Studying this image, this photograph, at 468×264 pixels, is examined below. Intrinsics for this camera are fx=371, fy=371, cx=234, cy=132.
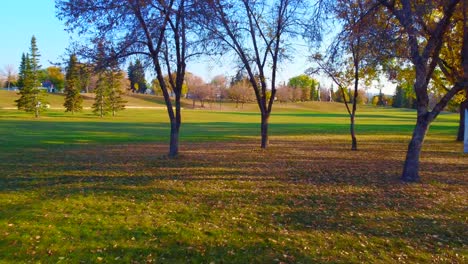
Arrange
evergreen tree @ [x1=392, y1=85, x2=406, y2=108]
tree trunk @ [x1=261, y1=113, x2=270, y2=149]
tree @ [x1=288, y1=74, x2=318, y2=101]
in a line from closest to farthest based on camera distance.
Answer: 1. tree trunk @ [x1=261, y1=113, x2=270, y2=149]
2. evergreen tree @ [x1=392, y1=85, x2=406, y2=108]
3. tree @ [x1=288, y1=74, x2=318, y2=101]

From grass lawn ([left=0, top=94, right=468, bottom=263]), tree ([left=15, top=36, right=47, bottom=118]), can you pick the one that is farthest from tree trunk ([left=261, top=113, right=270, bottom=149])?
tree ([left=15, top=36, right=47, bottom=118])

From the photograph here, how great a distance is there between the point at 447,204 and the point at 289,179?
4.41 meters

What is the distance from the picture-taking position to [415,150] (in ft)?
37.4

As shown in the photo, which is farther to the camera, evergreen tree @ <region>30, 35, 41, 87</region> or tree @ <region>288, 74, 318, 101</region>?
tree @ <region>288, 74, 318, 101</region>

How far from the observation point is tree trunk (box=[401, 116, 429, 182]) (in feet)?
36.9

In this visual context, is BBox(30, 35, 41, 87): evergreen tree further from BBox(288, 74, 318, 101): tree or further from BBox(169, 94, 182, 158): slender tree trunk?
BBox(288, 74, 318, 101): tree

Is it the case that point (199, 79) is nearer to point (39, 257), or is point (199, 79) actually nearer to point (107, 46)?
point (107, 46)

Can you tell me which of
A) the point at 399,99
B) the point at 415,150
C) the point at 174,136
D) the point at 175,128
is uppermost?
the point at 399,99

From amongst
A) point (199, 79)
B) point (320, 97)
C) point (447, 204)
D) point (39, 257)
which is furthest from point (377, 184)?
point (320, 97)

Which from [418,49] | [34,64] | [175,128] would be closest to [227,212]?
[418,49]

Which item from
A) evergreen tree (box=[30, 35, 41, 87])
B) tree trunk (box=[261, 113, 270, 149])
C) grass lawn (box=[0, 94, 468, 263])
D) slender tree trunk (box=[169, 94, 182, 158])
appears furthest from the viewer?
evergreen tree (box=[30, 35, 41, 87])

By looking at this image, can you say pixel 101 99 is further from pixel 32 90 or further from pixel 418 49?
pixel 418 49

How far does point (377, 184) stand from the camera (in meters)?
11.2

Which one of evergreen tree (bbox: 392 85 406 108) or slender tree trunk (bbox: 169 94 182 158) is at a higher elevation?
evergreen tree (bbox: 392 85 406 108)
